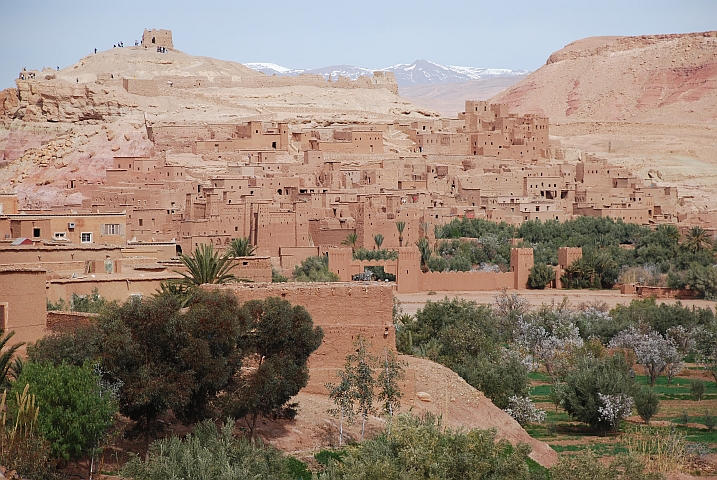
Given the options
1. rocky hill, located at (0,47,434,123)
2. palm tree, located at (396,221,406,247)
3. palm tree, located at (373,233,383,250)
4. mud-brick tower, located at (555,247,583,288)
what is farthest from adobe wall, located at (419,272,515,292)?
rocky hill, located at (0,47,434,123)

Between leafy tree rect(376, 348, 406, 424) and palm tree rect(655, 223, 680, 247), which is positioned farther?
palm tree rect(655, 223, 680, 247)

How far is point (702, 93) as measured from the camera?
10862 centimetres

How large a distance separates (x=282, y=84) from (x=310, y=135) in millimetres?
18640

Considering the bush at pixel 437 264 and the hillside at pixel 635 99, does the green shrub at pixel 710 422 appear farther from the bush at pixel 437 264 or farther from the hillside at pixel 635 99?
the hillside at pixel 635 99

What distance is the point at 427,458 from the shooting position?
12.6 meters

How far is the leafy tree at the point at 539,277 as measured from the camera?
138 ft

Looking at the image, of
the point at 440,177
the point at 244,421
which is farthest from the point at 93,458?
the point at 440,177

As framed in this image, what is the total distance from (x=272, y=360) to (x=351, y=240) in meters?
29.1

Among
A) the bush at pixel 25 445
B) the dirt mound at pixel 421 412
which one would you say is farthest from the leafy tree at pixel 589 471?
the bush at pixel 25 445

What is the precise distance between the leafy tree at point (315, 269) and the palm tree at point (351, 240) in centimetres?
293

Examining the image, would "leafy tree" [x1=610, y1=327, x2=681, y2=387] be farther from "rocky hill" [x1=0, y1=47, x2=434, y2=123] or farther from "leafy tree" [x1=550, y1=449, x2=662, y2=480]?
"rocky hill" [x1=0, y1=47, x2=434, y2=123]

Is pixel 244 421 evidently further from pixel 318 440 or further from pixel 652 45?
pixel 652 45

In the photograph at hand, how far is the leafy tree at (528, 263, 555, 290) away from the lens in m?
42.0

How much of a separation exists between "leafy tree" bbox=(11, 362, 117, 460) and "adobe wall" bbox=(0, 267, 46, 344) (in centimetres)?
319
